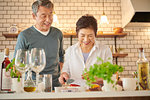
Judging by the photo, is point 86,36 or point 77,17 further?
point 77,17

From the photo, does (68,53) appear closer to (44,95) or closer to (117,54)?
(44,95)

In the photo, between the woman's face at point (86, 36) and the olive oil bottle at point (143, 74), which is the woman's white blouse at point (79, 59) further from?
the olive oil bottle at point (143, 74)

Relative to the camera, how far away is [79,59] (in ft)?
9.06

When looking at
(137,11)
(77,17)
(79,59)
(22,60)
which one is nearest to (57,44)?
(79,59)

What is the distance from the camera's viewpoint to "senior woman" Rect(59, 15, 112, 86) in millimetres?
2682

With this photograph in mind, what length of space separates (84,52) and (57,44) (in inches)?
14.5

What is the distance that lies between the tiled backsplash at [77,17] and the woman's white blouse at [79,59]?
307 cm

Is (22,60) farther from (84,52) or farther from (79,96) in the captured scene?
(84,52)

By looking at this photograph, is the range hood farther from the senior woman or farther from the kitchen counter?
the kitchen counter

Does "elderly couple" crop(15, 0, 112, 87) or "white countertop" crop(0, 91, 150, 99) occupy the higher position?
"elderly couple" crop(15, 0, 112, 87)

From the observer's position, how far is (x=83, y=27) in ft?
8.79

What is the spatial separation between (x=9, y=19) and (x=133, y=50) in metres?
3.42

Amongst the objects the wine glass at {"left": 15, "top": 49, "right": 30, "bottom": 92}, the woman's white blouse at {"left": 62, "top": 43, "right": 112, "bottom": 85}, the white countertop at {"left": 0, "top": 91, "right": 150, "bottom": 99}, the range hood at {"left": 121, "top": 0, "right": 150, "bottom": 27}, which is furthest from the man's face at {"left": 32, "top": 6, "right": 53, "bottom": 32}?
the range hood at {"left": 121, "top": 0, "right": 150, "bottom": 27}

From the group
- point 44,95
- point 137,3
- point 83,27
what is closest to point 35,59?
point 44,95
